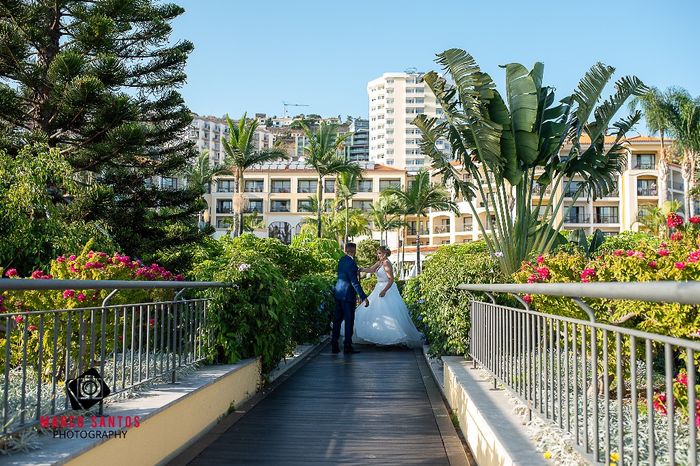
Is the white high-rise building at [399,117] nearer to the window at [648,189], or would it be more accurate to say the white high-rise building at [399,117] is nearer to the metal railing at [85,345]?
the window at [648,189]

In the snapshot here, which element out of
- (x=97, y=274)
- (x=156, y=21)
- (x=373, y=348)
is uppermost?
(x=156, y=21)

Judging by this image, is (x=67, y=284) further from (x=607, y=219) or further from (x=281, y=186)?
(x=281, y=186)

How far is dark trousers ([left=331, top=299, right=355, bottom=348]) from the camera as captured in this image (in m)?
11.7

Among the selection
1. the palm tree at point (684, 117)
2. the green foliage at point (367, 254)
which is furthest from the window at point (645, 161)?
the palm tree at point (684, 117)

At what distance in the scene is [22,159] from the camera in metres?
12.2

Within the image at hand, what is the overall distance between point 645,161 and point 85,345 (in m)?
73.9

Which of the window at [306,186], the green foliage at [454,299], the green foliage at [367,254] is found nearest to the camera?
the green foliage at [454,299]

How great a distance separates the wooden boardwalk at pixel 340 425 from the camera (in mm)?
4871

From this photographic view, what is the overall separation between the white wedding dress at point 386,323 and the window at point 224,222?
76.4 m

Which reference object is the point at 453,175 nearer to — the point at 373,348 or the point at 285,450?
the point at 373,348

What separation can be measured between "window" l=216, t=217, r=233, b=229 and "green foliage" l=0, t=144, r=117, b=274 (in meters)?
76.4

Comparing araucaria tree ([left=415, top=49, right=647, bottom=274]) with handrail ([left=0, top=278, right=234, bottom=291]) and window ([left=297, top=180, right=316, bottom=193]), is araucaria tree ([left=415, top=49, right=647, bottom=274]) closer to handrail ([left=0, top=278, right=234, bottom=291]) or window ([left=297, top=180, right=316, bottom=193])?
handrail ([left=0, top=278, right=234, bottom=291])

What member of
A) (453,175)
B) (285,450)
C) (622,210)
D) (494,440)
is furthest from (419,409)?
(622,210)

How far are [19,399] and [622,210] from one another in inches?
2922
